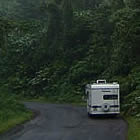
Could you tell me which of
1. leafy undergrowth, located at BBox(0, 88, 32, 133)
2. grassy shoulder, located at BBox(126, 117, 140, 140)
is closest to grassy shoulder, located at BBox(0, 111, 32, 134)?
leafy undergrowth, located at BBox(0, 88, 32, 133)

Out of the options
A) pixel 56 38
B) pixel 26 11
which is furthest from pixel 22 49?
pixel 26 11

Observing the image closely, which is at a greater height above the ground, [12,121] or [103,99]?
[103,99]

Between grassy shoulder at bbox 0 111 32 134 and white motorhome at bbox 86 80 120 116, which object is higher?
white motorhome at bbox 86 80 120 116

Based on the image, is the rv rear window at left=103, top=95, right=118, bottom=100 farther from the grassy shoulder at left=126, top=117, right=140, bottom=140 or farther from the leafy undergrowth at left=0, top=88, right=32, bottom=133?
the leafy undergrowth at left=0, top=88, right=32, bottom=133

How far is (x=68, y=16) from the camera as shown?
7425cm

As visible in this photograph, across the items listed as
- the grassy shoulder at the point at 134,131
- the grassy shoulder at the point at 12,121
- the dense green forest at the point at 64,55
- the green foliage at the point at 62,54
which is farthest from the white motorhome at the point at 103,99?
the green foliage at the point at 62,54

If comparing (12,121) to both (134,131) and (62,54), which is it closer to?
(134,131)

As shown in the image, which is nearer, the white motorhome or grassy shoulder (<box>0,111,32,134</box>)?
grassy shoulder (<box>0,111,32,134</box>)

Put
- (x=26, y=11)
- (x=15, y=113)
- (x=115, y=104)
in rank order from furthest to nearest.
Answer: (x=26, y=11)
(x=15, y=113)
(x=115, y=104)

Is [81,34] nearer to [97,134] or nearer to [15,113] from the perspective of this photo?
A: [15,113]

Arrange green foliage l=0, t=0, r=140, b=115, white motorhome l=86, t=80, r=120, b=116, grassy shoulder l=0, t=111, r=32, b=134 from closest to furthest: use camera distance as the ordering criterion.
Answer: grassy shoulder l=0, t=111, r=32, b=134 < white motorhome l=86, t=80, r=120, b=116 < green foliage l=0, t=0, r=140, b=115

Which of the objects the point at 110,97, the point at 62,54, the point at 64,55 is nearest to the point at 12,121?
the point at 110,97

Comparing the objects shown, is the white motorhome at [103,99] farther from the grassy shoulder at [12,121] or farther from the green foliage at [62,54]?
the green foliage at [62,54]

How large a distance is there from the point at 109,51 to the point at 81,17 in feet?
51.9
